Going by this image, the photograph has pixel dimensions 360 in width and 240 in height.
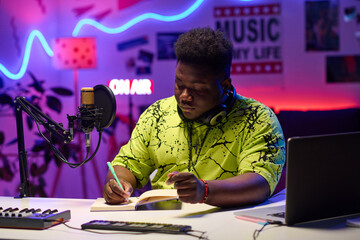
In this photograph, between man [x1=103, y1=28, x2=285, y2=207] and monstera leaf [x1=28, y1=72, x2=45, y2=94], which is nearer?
man [x1=103, y1=28, x2=285, y2=207]

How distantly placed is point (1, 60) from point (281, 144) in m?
3.10

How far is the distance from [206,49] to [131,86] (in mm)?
2502

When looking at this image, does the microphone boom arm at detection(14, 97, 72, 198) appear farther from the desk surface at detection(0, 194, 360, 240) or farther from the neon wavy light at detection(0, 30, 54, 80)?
the neon wavy light at detection(0, 30, 54, 80)

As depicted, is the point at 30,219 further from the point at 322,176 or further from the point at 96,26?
the point at 96,26

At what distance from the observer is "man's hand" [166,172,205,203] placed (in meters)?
1.56

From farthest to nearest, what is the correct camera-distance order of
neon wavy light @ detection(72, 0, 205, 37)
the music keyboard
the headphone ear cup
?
neon wavy light @ detection(72, 0, 205, 37) → the headphone ear cup → the music keyboard

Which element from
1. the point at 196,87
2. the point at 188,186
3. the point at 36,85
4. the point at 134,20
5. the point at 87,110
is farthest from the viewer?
the point at 134,20

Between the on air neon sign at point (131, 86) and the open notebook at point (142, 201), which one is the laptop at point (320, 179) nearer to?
the open notebook at point (142, 201)

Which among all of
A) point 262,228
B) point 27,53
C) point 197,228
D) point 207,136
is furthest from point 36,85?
point 262,228

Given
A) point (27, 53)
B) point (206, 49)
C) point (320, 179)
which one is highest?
point (27, 53)

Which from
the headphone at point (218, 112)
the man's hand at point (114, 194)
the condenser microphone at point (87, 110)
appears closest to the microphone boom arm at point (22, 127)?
the condenser microphone at point (87, 110)

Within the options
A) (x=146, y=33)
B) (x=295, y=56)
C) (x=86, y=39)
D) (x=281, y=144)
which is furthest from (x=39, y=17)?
(x=281, y=144)

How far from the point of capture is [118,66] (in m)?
4.69

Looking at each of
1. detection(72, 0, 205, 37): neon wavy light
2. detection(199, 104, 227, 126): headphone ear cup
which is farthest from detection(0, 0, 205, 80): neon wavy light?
detection(199, 104, 227, 126): headphone ear cup
